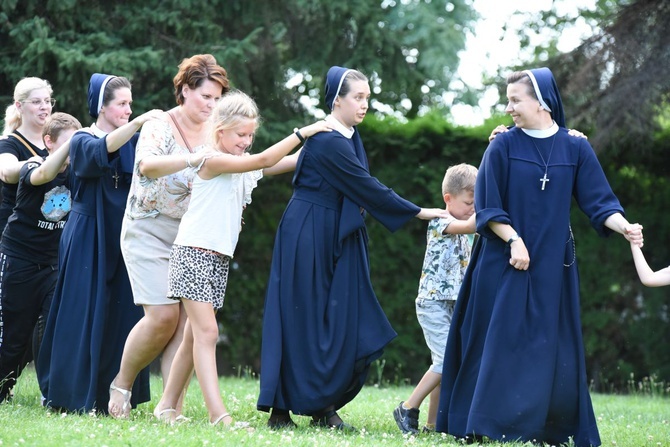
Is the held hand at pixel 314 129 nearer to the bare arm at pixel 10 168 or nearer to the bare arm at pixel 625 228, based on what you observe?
the bare arm at pixel 625 228

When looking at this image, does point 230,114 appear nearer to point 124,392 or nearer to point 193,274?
point 193,274

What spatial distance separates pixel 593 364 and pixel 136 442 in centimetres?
788

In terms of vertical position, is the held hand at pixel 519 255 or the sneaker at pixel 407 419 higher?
the held hand at pixel 519 255

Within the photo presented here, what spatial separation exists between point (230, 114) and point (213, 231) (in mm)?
678

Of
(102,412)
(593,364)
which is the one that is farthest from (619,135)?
(102,412)

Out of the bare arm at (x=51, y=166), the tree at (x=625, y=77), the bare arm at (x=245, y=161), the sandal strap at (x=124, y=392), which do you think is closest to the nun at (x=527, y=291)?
the bare arm at (x=245, y=161)

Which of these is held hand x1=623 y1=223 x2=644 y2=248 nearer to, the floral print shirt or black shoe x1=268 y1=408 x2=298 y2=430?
the floral print shirt

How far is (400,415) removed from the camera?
6.20 metres

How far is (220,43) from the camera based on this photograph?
10914mm

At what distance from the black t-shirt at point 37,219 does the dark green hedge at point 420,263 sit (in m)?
4.02

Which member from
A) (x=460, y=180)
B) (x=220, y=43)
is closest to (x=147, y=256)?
(x=460, y=180)

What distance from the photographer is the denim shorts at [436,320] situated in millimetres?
6230

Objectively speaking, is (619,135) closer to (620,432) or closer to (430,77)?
(430,77)

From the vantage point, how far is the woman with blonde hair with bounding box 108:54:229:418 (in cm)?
594
